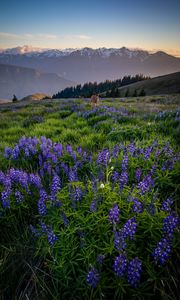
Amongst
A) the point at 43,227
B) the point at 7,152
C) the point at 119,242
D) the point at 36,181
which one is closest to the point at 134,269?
the point at 119,242

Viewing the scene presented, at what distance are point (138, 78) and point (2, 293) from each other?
418 ft

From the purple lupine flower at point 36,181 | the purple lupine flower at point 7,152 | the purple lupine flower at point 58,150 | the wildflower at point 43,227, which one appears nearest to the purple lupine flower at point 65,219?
the wildflower at point 43,227

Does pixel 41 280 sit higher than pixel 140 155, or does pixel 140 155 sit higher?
pixel 140 155

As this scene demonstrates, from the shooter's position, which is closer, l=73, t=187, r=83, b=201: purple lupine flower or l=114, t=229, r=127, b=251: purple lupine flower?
l=114, t=229, r=127, b=251: purple lupine flower

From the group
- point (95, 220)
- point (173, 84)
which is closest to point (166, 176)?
point (95, 220)

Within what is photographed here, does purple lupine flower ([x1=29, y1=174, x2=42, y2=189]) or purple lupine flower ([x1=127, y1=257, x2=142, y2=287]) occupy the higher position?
purple lupine flower ([x1=127, y1=257, x2=142, y2=287])

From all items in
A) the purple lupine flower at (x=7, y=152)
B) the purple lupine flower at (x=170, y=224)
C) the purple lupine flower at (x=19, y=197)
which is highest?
the purple lupine flower at (x=170, y=224)

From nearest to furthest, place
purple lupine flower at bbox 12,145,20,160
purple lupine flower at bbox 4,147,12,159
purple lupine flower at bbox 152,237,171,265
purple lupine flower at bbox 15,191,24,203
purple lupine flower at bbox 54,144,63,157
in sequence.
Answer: purple lupine flower at bbox 152,237,171,265 → purple lupine flower at bbox 15,191,24,203 → purple lupine flower at bbox 54,144,63,157 → purple lupine flower at bbox 12,145,20,160 → purple lupine flower at bbox 4,147,12,159

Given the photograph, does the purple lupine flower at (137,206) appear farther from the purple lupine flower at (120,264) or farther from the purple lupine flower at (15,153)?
the purple lupine flower at (15,153)

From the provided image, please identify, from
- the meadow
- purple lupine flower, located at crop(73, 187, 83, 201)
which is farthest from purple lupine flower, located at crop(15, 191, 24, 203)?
purple lupine flower, located at crop(73, 187, 83, 201)

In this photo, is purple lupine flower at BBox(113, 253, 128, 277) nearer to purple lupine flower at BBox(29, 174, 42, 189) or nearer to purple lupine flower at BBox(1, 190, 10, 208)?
purple lupine flower at BBox(1, 190, 10, 208)

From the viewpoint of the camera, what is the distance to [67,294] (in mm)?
2084

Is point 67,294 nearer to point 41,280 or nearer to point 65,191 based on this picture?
point 41,280

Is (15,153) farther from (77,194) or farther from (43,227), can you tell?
(43,227)
